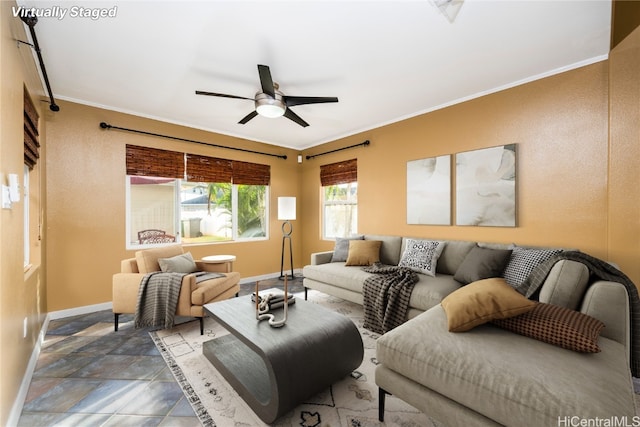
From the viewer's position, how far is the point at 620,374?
1.18 m

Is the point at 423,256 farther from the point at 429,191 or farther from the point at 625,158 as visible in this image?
the point at 625,158

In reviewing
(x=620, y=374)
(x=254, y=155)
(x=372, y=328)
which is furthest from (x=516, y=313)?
(x=254, y=155)

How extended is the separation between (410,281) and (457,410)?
1517 millimetres

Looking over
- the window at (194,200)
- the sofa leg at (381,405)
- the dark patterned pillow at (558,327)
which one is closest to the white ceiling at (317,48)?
the window at (194,200)

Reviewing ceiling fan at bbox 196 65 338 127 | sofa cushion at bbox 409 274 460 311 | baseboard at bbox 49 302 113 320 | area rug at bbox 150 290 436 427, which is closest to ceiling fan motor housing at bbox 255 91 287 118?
ceiling fan at bbox 196 65 338 127

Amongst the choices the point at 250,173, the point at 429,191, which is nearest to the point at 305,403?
Result: the point at 429,191

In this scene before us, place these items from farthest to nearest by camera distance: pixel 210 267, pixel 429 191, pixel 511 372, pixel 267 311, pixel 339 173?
pixel 339 173, pixel 429 191, pixel 210 267, pixel 267 311, pixel 511 372

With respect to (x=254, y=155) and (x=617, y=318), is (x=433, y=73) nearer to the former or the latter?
(x=617, y=318)

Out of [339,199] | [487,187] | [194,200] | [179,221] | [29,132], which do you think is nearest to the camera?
[29,132]

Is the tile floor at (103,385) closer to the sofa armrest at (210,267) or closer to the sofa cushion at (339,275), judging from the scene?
the sofa armrest at (210,267)

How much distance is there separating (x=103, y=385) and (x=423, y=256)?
10.1ft

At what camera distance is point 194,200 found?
4.40 m

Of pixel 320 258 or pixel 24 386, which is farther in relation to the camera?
pixel 320 258

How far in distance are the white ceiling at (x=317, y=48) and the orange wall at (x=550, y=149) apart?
0.19 metres
